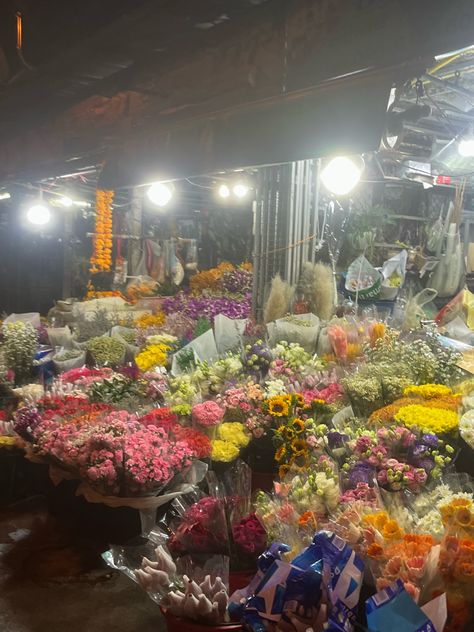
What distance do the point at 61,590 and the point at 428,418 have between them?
240 centimetres

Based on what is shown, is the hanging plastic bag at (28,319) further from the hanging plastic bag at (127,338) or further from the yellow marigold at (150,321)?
the hanging plastic bag at (127,338)

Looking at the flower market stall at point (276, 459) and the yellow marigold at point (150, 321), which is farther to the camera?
the yellow marigold at point (150, 321)

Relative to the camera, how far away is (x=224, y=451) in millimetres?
3818

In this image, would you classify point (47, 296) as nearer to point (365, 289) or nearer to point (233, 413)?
point (365, 289)

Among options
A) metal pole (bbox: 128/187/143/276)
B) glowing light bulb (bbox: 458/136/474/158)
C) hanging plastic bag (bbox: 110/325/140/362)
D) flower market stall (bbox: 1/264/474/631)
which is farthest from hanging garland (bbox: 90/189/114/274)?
glowing light bulb (bbox: 458/136/474/158)

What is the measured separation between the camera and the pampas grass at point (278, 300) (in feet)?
18.7

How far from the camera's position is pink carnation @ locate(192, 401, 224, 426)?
152 inches

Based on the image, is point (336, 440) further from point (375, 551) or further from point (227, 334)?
point (227, 334)

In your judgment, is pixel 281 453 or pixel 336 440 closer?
pixel 336 440

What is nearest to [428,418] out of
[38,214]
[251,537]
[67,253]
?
[251,537]

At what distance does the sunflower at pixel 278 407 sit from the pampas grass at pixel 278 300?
6.68 ft

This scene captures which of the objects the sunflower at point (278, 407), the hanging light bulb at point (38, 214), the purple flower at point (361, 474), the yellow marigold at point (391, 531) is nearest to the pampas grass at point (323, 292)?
the sunflower at point (278, 407)

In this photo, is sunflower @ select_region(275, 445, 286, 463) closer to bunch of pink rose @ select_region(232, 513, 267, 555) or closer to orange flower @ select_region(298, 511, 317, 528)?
bunch of pink rose @ select_region(232, 513, 267, 555)

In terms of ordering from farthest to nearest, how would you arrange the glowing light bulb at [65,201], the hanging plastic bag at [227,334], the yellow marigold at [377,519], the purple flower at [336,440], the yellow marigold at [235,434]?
the glowing light bulb at [65,201], the hanging plastic bag at [227,334], the yellow marigold at [235,434], the purple flower at [336,440], the yellow marigold at [377,519]
